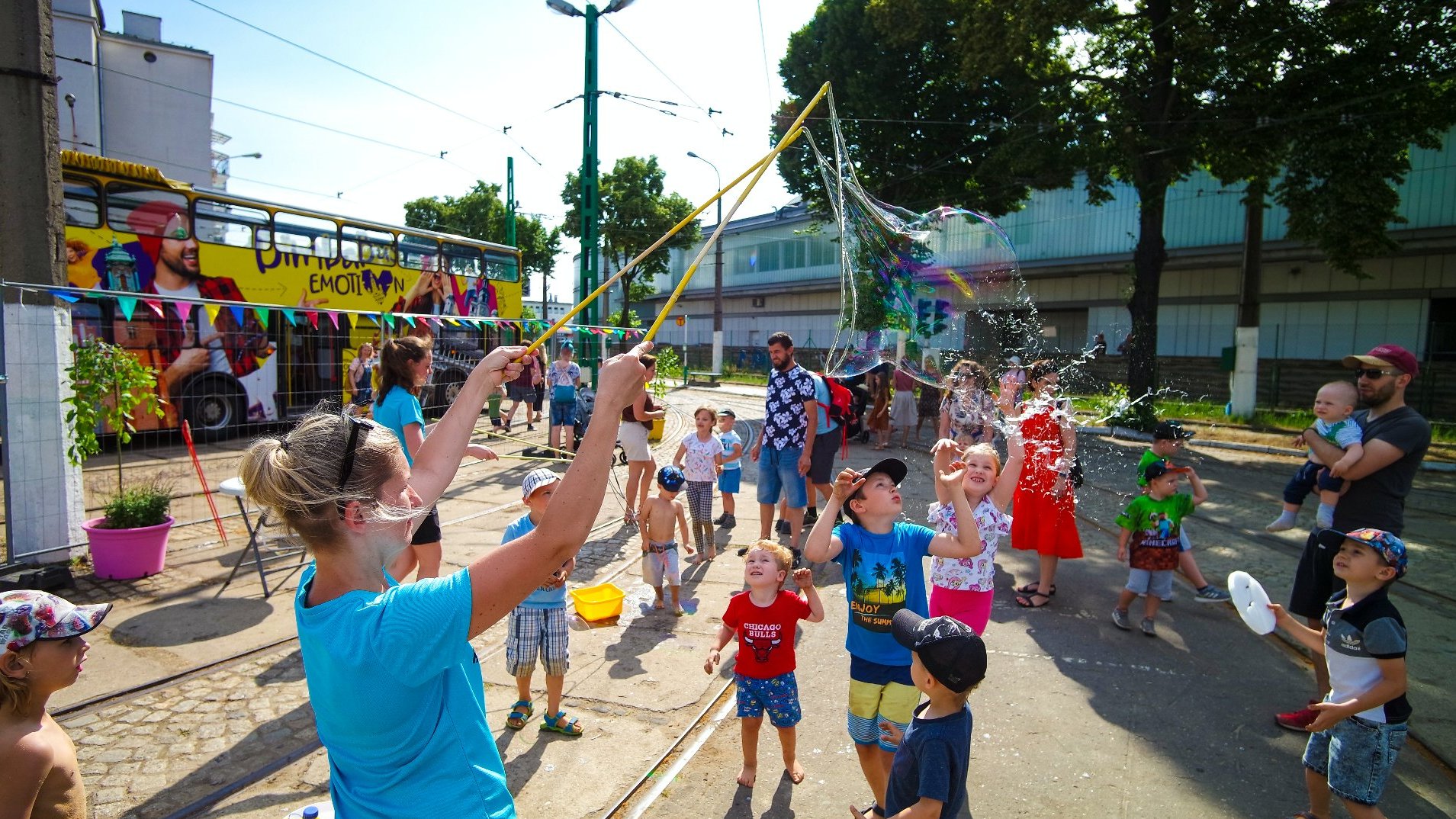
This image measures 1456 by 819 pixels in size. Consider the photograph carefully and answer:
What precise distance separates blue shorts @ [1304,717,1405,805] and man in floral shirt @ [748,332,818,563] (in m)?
4.38

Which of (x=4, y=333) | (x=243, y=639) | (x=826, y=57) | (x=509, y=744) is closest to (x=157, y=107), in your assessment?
(x=826, y=57)

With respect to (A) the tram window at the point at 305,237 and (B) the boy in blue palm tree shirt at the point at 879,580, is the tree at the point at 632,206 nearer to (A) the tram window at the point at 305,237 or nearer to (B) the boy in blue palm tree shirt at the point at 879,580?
(A) the tram window at the point at 305,237

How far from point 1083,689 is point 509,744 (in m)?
3.48

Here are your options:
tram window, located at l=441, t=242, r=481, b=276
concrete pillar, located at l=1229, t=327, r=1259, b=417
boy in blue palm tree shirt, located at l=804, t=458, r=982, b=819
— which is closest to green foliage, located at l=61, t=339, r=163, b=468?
boy in blue palm tree shirt, located at l=804, t=458, r=982, b=819

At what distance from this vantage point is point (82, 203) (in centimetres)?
1188

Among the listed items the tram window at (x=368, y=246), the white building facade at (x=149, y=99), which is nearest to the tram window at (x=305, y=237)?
the tram window at (x=368, y=246)

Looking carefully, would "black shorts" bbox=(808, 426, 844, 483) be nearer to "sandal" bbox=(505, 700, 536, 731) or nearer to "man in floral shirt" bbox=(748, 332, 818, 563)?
"man in floral shirt" bbox=(748, 332, 818, 563)

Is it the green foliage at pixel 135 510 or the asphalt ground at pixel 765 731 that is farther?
the green foliage at pixel 135 510

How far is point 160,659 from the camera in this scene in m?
5.03

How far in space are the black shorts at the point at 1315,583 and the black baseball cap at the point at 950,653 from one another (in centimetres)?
280

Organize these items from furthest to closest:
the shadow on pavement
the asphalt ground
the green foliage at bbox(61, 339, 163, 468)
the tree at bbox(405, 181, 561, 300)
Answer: the tree at bbox(405, 181, 561, 300) < the green foliage at bbox(61, 339, 163, 468) < the shadow on pavement < the asphalt ground

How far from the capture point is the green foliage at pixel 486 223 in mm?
41281

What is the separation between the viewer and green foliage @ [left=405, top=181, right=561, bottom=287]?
41.3 metres

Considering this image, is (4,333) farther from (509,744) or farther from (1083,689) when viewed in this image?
(1083,689)
